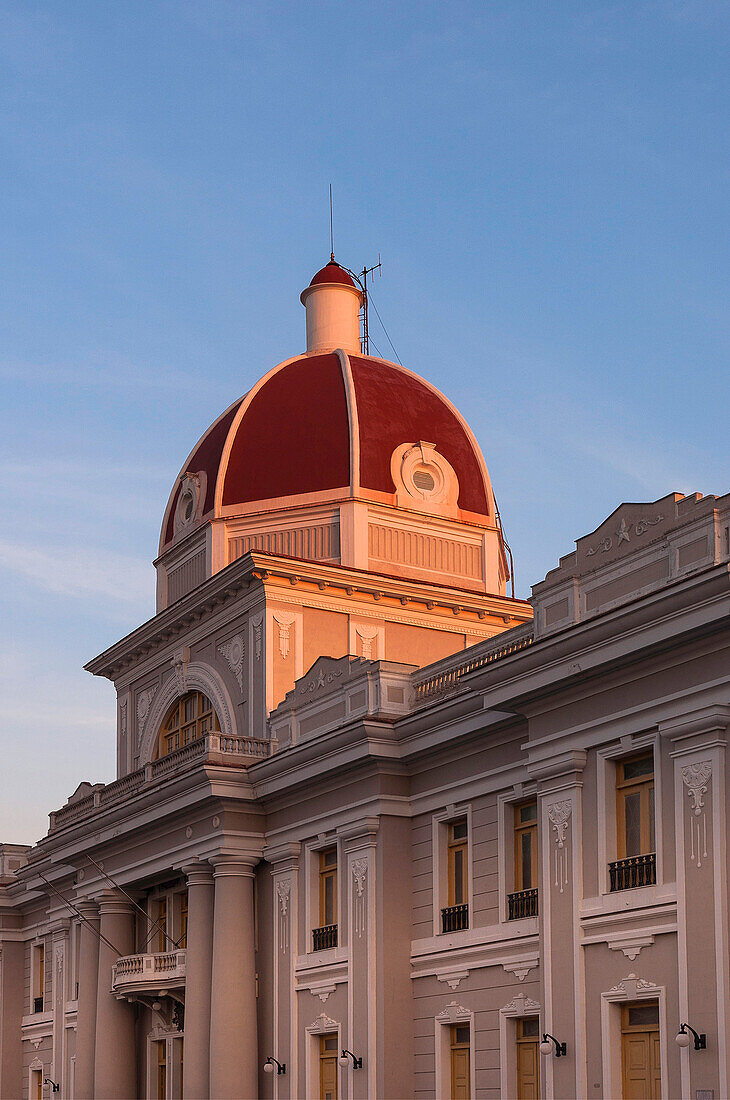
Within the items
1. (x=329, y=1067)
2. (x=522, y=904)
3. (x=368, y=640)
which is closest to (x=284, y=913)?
(x=329, y=1067)

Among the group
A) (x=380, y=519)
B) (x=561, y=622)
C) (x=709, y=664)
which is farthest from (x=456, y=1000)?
(x=380, y=519)

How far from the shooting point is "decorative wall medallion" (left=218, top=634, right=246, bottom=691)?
33719mm

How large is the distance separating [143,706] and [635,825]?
20.1 metres

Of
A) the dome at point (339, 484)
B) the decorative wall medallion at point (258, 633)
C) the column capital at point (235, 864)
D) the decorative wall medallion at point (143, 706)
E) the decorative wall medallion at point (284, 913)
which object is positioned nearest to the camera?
the decorative wall medallion at point (284, 913)

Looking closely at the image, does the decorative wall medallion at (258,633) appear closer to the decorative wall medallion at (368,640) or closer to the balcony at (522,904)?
the decorative wall medallion at (368,640)

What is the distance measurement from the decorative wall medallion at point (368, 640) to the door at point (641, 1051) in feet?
48.7

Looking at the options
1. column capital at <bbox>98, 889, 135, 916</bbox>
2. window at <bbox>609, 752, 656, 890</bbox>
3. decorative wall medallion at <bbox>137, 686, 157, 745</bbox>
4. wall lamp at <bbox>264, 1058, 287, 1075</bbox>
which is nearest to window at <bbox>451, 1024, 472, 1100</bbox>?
wall lamp at <bbox>264, 1058, 287, 1075</bbox>

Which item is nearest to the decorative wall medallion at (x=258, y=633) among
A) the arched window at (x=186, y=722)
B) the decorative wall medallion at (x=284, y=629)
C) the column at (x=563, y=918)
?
the decorative wall medallion at (x=284, y=629)

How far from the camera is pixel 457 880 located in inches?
1008

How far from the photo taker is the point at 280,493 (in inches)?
1436

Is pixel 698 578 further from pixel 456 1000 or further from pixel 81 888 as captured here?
pixel 81 888

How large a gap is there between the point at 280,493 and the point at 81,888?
10.5 metres

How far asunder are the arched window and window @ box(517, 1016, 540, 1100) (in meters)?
13.1

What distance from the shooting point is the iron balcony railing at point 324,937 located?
27641 mm
